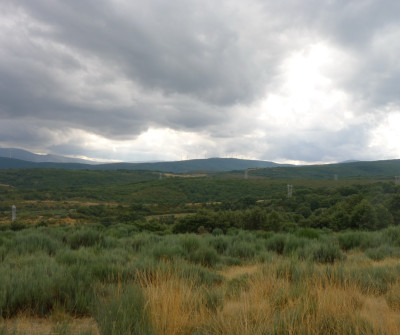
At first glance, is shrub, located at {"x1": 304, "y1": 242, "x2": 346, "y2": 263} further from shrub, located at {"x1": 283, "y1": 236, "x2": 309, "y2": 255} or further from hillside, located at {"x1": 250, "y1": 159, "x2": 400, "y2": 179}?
hillside, located at {"x1": 250, "y1": 159, "x2": 400, "y2": 179}

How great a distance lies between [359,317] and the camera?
9.70 feet

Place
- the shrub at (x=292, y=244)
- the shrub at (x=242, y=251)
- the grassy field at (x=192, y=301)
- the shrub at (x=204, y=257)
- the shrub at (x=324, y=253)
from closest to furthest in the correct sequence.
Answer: the grassy field at (x=192, y=301) < the shrub at (x=204, y=257) < the shrub at (x=324, y=253) < the shrub at (x=242, y=251) < the shrub at (x=292, y=244)

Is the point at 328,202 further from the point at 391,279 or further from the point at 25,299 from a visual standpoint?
the point at 25,299

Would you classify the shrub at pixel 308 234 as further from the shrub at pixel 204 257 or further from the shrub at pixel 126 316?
the shrub at pixel 126 316

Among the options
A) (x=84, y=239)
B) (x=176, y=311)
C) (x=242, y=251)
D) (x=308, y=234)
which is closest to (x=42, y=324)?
(x=176, y=311)

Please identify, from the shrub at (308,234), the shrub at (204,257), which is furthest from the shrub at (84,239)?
the shrub at (308,234)

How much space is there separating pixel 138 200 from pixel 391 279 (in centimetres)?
7875

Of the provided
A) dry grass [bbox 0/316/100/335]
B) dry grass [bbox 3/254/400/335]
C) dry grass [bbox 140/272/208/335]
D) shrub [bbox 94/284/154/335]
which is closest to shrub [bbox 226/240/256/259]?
dry grass [bbox 3/254/400/335]

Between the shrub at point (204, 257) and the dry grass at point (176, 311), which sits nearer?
the dry grass at point (176, 311)

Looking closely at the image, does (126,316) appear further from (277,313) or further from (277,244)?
(277,244)

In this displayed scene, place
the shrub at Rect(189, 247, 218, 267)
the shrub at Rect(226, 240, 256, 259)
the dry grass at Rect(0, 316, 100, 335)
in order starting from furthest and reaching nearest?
the shrub at Rect(226, 240, 256, 259), the shrub at Rect(189, 247, 218, 267), the dry grass at Rect(0, 316, 100, 335)

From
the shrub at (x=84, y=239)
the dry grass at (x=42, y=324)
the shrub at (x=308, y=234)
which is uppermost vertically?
the dry grass at (x=42, y=324)

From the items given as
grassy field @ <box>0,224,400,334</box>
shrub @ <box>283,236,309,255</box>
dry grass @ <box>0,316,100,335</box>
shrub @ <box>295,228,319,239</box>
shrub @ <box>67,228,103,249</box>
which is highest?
grassy field @ <box>0,224,400,334</box>

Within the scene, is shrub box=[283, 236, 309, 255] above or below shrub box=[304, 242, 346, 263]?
below
